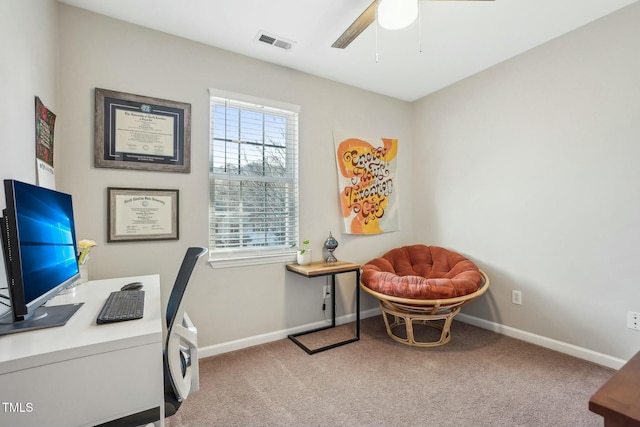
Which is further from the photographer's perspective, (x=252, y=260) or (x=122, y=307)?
(x=252, y=260)

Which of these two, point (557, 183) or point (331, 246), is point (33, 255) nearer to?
point (331, 246)

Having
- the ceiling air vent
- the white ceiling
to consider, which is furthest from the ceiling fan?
the ceiling air vent

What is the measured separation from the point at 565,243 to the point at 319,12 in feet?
8.55

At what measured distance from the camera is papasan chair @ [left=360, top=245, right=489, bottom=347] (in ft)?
8.00

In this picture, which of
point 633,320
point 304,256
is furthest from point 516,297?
point 304,256

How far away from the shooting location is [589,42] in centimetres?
232

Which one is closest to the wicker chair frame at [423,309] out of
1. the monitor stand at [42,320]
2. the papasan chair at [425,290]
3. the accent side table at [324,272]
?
the papasan chair at [425,290]

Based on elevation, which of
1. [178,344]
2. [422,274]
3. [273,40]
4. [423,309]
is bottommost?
[423,309]

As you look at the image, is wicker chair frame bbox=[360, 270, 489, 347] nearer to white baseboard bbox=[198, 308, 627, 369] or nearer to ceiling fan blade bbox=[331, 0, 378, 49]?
white baseboard bbox=[198, 308, 627, 369]

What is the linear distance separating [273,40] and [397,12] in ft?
3.91

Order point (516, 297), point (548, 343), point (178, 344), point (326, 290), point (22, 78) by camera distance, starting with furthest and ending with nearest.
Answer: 1. point (326, 290)
2. point (516, 297)
3. point (548, 343)
4. point (22, 78)
5. point (178, 344)

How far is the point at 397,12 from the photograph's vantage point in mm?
1575

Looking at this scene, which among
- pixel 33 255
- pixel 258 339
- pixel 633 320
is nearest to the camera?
pixel 33 255

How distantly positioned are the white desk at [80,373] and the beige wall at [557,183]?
9.61 feet
